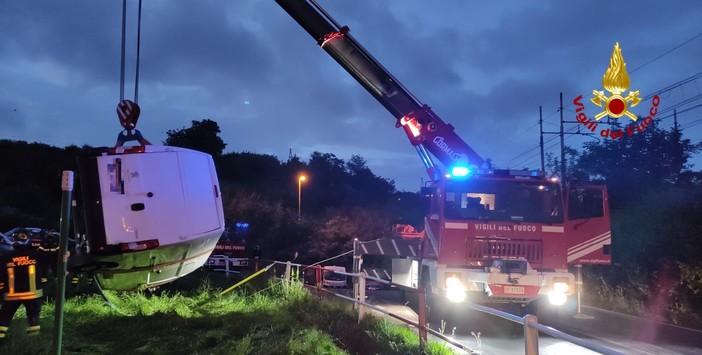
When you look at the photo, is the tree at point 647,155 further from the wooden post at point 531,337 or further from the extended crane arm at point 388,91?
the wooden post at point 531,337

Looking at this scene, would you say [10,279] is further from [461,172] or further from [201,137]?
[201,137]

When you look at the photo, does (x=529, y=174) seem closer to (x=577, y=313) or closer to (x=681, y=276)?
(x=577, y=313)

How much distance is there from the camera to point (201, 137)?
60.6 meters

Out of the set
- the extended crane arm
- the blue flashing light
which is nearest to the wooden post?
the blue flashing light

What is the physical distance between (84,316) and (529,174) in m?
8.56

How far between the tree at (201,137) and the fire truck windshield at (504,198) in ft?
162

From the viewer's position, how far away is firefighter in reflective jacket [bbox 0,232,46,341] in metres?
7.56

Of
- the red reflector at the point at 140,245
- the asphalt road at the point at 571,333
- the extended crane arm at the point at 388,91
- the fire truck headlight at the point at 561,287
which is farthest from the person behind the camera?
the extended crane arm at the point at 388,91

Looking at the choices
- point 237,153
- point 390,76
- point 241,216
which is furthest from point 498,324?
point 237,153

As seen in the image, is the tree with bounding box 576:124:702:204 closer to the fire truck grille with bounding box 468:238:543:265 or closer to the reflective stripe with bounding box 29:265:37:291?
the fire truck grille with bounding box 468:238:543:265

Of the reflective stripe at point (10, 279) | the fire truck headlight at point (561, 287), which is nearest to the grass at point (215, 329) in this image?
the reflective stripe at point (10, 279)

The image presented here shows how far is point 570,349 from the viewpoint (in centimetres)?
907

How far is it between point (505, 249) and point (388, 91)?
480cm

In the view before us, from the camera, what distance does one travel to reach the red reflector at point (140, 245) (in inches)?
279
